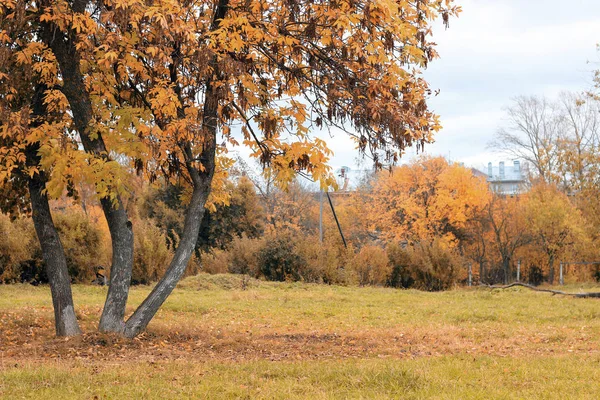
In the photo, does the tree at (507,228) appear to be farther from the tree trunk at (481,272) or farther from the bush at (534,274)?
the bush at (534,274)

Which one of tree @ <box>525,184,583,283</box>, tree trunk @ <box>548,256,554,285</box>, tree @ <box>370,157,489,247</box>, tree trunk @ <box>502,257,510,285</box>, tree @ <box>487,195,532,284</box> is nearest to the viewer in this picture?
tree @ <box>525,184,583,283</box>

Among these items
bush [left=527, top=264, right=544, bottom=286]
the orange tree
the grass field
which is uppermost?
the orange tree

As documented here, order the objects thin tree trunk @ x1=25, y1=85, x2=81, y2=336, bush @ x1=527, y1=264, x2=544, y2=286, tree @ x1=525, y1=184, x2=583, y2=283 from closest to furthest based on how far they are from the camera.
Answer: thin tree trunk @ x1=25, y1=85, x2=81, y2=336 < tree @ x1=525, y1=184, x2=583, y2=283 < bush @ x1=527, y1=264, x2=544, y2=286

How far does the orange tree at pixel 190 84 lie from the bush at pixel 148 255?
13.1 metres

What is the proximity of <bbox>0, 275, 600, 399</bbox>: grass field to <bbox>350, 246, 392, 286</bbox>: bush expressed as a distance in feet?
30.2

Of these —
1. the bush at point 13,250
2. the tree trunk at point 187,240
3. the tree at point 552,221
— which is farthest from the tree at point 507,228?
the tree trunk at point 187,240

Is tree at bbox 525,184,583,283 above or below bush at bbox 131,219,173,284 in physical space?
above

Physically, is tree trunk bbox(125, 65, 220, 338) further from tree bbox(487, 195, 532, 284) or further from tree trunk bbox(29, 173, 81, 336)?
tree bbox(487, 195, 532, 284)

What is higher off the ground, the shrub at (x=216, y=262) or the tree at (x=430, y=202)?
the tree at (x=430, y=202)

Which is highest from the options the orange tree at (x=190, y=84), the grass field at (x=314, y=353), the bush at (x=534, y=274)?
the orange tree at (x=190, y=84)

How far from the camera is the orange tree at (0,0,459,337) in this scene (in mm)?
7766

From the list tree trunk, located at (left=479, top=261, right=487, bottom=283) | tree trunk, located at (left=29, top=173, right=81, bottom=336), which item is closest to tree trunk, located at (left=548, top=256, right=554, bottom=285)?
tree trunk, located at (left=479, top=261, right=487, bottom=283)

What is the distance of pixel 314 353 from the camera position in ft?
28.2

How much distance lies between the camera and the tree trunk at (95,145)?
8648mm
